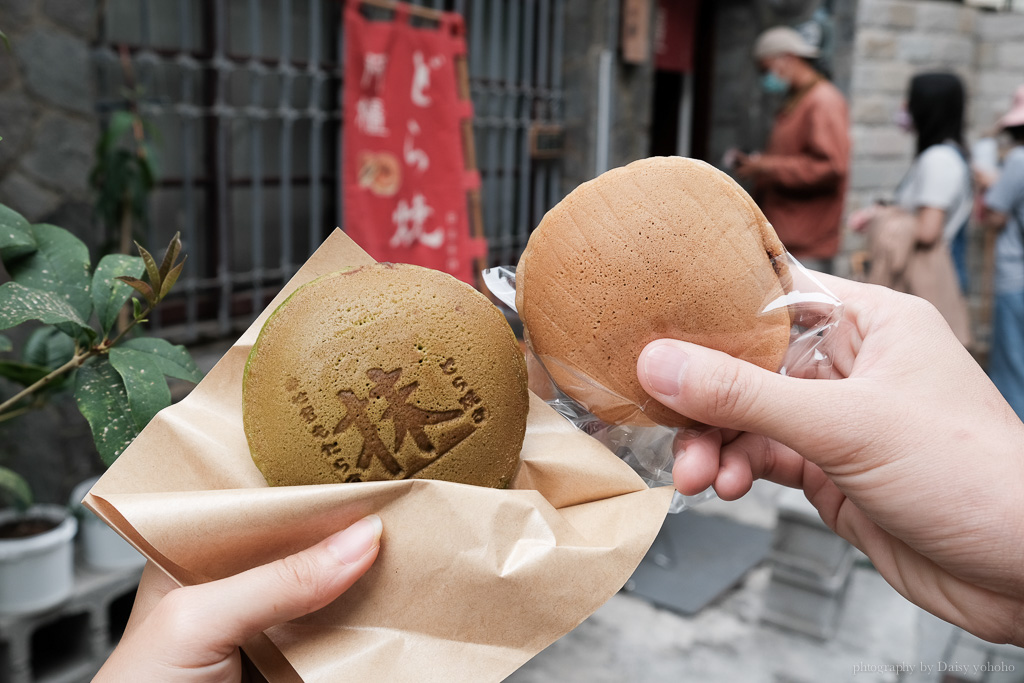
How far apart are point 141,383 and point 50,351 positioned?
27.3 inches

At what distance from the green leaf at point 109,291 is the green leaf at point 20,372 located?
26 centimetres

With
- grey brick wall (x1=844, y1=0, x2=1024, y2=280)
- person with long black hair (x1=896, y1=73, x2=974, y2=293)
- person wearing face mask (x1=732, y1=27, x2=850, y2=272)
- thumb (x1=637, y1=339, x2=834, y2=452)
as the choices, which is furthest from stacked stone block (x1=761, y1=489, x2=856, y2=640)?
grey brick wall (x1=844, y1=0, x2=1024, y2=280)

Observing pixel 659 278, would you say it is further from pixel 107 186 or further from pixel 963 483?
pixel 107 186

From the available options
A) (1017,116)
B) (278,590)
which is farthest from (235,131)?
(1017,116)

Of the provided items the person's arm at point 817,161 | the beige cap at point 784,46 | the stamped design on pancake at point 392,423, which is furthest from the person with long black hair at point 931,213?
the stamped design on pancake at point 392,423

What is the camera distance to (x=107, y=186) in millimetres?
2609

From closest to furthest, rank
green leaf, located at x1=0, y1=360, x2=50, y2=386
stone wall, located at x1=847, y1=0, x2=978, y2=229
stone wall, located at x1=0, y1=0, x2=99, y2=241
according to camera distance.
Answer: green leaf, located at x1=0, y1=360, x2=50, y2=386, stone wall, located at x1=0, y1=0, x2=99, y2=241, stone wall, located at x1=847, y1=0, x2=978, y2=229

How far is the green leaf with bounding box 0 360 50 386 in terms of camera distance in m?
1.23

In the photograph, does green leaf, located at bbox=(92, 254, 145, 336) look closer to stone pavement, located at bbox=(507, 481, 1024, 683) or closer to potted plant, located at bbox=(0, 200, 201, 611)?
potted plant, located at bbox=(0, 200, 201, 611)

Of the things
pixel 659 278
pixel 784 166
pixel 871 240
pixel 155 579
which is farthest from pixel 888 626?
pixel 155 579

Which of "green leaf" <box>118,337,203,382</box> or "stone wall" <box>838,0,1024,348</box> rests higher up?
"stone wall" <box>838,0,1024,348</box>

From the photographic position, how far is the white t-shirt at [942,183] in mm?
3600

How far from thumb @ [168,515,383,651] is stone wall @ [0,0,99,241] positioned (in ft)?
7.15

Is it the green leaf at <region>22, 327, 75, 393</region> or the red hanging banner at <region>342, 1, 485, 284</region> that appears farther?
the red hanging banner at <region>342, 1, 485, 284</region>
